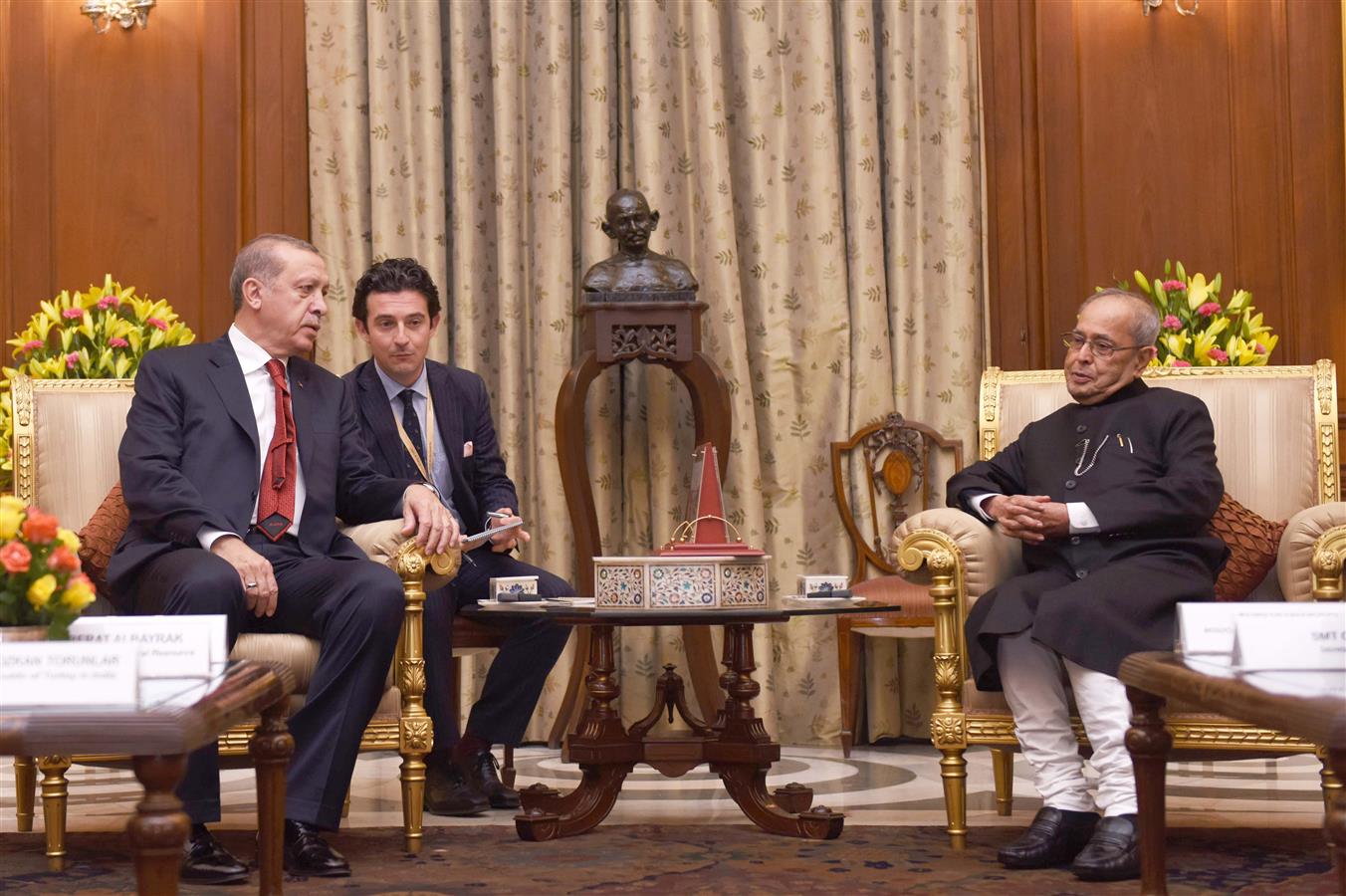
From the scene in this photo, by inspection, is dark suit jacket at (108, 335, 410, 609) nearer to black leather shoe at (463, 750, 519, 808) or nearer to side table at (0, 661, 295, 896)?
black leather shoe at (463, 750, 519, 808)

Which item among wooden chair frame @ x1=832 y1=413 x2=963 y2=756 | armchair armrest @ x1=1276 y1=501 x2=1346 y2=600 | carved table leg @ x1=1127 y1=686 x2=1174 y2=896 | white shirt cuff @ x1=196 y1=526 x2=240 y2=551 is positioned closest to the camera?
carved table leg @ x1=1127 y1=686 x2=1174 y2=896

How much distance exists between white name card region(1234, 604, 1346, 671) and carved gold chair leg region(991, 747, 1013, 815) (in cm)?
170

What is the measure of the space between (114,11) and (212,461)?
269cm

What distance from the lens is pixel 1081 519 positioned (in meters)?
3.34

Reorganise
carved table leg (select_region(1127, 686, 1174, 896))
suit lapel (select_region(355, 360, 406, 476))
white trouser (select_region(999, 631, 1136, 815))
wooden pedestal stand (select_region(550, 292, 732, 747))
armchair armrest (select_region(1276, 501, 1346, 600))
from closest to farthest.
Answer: carved table leg (select_region(1127, 686, 1174, 896)) → white trouser (select_region(999, 631, 1136, 815)) → armchair armrest (select_region(1276, 501, 1346, 600)) → suit lapel (select_region(355, 360, 406, 476)) → wooden pedestal stand (select_region(550, 292, 732, 747))

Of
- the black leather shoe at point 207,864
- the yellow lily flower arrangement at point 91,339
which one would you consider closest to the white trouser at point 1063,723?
the black leather shoe at point 207,864

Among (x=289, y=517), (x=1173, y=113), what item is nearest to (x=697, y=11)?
(x=1173, y=113)

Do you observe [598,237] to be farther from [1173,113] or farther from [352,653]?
[352,653]

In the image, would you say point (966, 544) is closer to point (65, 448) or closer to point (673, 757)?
point (673, 757)

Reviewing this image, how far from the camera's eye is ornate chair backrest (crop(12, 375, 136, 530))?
150 inches

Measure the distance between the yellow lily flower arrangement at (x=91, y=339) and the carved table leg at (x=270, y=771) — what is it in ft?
7.62

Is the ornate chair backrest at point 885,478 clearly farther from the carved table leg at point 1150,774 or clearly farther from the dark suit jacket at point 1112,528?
the carved table leg at point 1150,774

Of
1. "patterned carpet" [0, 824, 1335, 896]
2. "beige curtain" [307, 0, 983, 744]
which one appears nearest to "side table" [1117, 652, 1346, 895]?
"patterned carpet" [0, 824, 1335, 896]

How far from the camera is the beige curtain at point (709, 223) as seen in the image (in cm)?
525
